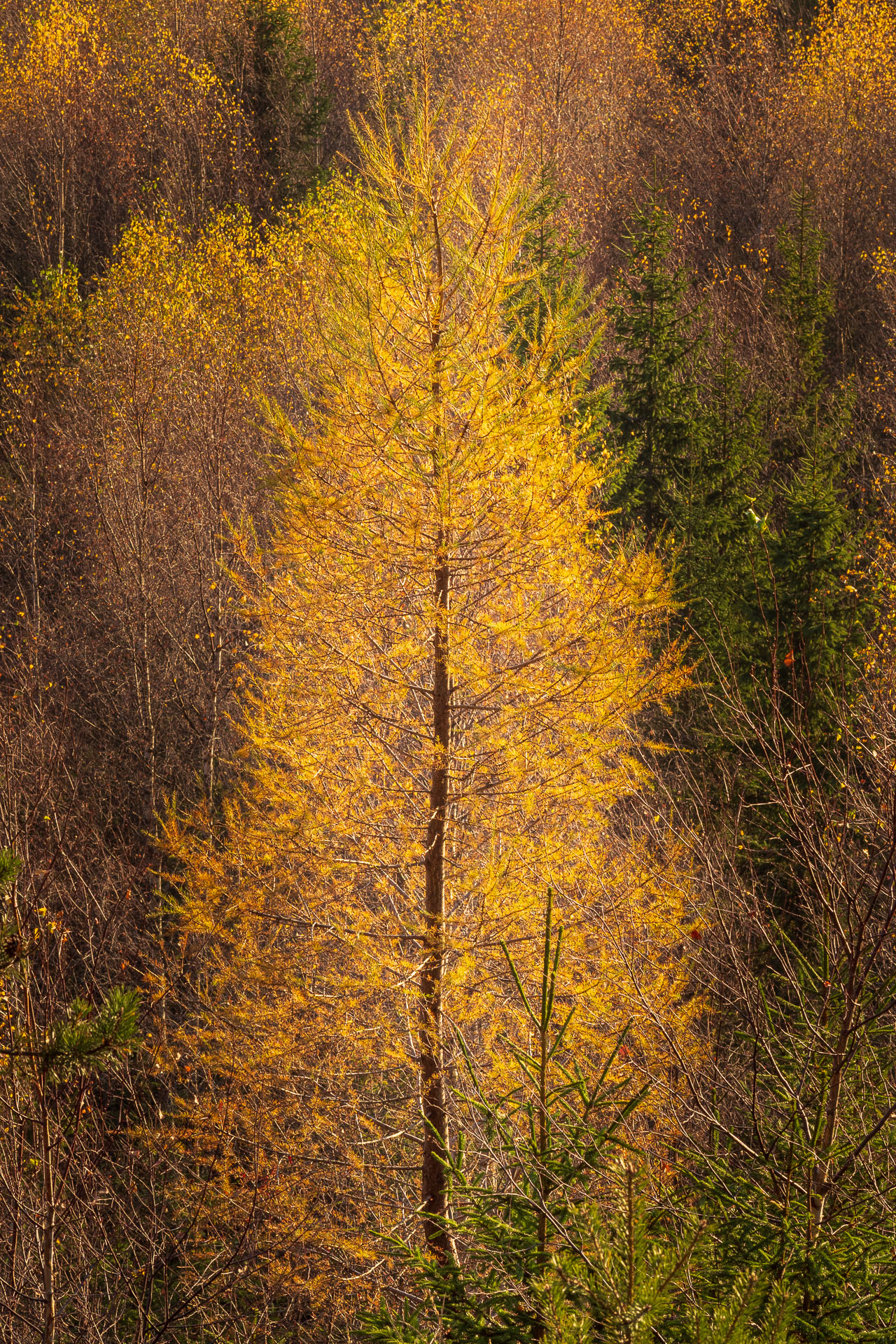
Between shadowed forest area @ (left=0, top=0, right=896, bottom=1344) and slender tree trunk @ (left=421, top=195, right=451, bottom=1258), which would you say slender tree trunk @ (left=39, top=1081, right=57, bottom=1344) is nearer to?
shadowed forest area @ (left=0, top=0, right=896, bottom=1344)

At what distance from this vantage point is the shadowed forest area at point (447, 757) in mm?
3311

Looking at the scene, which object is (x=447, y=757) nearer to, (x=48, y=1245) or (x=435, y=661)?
(x=435, y=661)

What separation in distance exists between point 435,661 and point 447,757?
74cm

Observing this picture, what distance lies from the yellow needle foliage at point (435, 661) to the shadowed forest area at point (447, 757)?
0.05 m

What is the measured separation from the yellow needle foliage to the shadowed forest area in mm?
47

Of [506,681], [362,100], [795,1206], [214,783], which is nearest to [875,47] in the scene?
[362,100]

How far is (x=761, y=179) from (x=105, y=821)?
19234 millimetres

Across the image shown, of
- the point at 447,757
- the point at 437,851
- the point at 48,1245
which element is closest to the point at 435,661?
the point at 447,757

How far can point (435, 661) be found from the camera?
6.86 m

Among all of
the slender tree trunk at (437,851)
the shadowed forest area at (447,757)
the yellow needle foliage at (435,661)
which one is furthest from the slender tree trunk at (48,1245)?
the slender tree trunk at (437,851)

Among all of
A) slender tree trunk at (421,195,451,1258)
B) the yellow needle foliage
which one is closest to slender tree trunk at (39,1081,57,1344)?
the yellow needle foliage

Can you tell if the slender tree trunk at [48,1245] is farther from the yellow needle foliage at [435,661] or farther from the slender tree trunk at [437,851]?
the slender tree trunk at [437,851]

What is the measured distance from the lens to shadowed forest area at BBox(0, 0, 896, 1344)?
3.31m

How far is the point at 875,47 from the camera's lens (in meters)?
22.2
